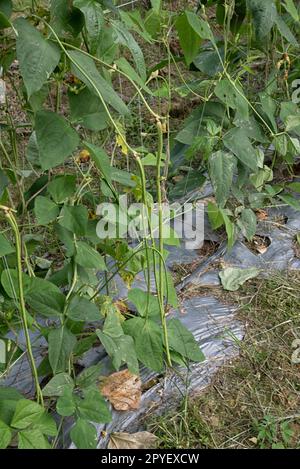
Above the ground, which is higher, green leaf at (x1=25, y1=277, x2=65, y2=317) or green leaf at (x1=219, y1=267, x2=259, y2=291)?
green leaf at (x1=25, y1=277, x2=65, y2=317)

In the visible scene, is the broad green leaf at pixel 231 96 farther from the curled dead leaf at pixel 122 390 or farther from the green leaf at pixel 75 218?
the curled dead leaf at pixel 122 390

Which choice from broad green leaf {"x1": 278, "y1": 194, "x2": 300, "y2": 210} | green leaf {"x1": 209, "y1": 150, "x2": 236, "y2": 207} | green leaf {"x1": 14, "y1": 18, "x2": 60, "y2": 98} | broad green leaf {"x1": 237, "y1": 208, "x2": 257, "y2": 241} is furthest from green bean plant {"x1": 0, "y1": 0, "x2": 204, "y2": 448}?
broad green leaf {"x1": 278, "y1": 194, "x2": 300, "y2": 210}

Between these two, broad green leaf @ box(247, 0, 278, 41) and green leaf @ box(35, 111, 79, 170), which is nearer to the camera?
green leaf @ box(35, 111, 79, 170)

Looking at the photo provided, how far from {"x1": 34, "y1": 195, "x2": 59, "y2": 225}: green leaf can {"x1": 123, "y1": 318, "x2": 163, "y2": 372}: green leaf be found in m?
0.34

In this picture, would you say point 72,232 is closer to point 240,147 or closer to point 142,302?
point 142,302

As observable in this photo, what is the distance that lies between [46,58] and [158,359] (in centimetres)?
75

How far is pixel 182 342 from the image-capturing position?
1.54 m

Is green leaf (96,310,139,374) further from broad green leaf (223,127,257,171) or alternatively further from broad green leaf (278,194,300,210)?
broad green leaf (278,194,300,210)

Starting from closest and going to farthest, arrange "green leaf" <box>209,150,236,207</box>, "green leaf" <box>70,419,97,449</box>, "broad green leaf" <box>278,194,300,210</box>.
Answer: "green leaf" <box>70,419,97,449</box>, "green leaf" <box>209,150,236,207</box>, "broad green leaf" <box>278,194,300,210</box>

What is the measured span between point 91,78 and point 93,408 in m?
0.66

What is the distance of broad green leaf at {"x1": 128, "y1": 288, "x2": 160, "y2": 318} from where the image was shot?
152 centimetres

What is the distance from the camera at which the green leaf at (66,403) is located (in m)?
1.24

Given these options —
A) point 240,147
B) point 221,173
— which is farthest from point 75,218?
point 240,147
